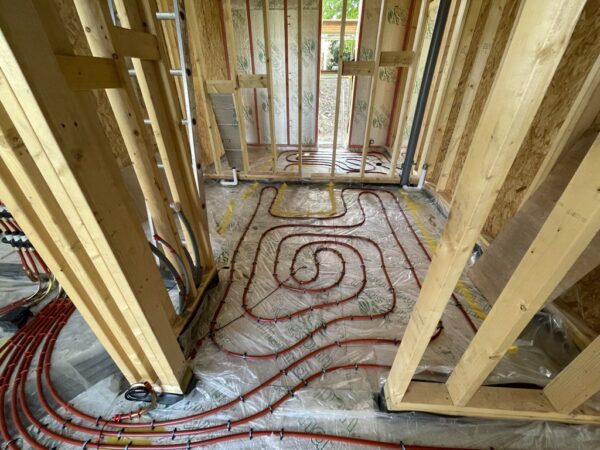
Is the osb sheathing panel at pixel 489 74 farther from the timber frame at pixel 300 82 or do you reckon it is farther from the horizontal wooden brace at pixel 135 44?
the horizontal wooden brace at pixel 135 44

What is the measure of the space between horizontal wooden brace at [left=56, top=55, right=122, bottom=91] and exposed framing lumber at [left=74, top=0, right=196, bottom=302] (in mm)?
38

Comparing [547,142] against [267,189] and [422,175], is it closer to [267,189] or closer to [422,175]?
[422,175]

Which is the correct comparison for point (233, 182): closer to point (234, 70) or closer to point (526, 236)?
point (234, 70)

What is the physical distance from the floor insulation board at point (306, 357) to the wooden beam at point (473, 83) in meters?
1.15

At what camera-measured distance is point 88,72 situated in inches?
34.4

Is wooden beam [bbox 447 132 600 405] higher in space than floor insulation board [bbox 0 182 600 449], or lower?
higher

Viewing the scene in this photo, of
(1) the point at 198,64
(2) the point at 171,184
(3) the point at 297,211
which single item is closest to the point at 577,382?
(2) the point at 171,184

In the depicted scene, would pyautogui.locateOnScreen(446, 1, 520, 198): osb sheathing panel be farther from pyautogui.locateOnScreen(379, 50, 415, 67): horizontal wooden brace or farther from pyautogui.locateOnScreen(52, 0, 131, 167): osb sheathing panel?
pyautogui.locateOnScreen(52, 0, 131, 167): osb sheathing panel

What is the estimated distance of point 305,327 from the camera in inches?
69.5

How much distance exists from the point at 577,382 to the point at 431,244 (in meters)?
1.55

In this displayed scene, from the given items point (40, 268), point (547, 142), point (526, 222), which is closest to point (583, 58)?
point (547, 142)

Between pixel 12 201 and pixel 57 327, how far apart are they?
50.7 inches

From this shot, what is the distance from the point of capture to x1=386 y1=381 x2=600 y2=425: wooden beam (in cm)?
117

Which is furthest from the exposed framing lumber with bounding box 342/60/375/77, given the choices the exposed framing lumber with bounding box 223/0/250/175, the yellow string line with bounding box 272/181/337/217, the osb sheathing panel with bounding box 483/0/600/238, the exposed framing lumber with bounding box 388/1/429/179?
the osb sheathing panel with bounding box 483/0/600/238
